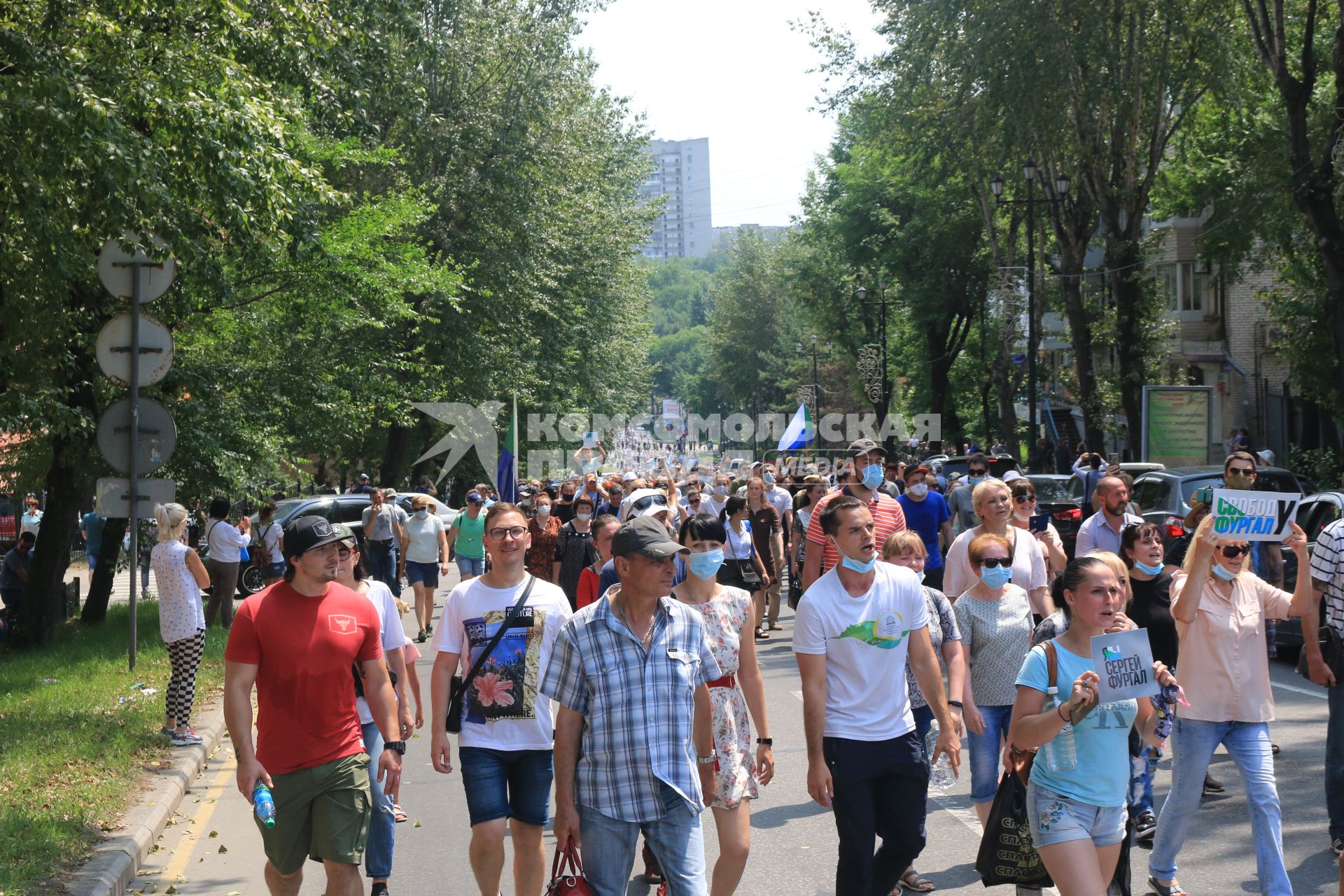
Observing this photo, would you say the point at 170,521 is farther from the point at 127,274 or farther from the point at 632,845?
the point at 632,845

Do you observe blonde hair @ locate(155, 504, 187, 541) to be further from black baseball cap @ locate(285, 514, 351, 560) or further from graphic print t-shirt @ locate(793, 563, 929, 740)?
graphic print t-shirt @ locate(793, 563, 929, 740)

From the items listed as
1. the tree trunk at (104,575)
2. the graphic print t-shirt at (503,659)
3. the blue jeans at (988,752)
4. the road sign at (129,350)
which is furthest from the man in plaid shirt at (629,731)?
the tree trunk at (104,575)

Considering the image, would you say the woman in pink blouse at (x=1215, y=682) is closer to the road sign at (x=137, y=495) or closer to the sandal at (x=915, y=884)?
the sandal at (x=915, y=884)

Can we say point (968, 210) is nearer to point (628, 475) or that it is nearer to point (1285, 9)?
point (1285, 9)

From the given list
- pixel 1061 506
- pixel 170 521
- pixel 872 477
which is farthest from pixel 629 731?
pixel 1061 506

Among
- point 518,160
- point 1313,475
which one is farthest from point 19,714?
point 1313,475

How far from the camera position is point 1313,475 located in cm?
3106

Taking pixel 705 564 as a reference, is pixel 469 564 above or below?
below

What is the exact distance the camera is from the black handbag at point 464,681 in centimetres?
596

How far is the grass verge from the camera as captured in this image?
23.9ft

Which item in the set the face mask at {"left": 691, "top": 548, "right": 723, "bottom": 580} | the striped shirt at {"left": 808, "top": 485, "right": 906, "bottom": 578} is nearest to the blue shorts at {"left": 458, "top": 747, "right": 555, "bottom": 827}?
the face mask at {"left": 691, "top": 548, "right": 723, "bottom": 580}

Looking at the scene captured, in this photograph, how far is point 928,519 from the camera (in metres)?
13.4

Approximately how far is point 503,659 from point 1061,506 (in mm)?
16451

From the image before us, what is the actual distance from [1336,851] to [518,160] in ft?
88.2
